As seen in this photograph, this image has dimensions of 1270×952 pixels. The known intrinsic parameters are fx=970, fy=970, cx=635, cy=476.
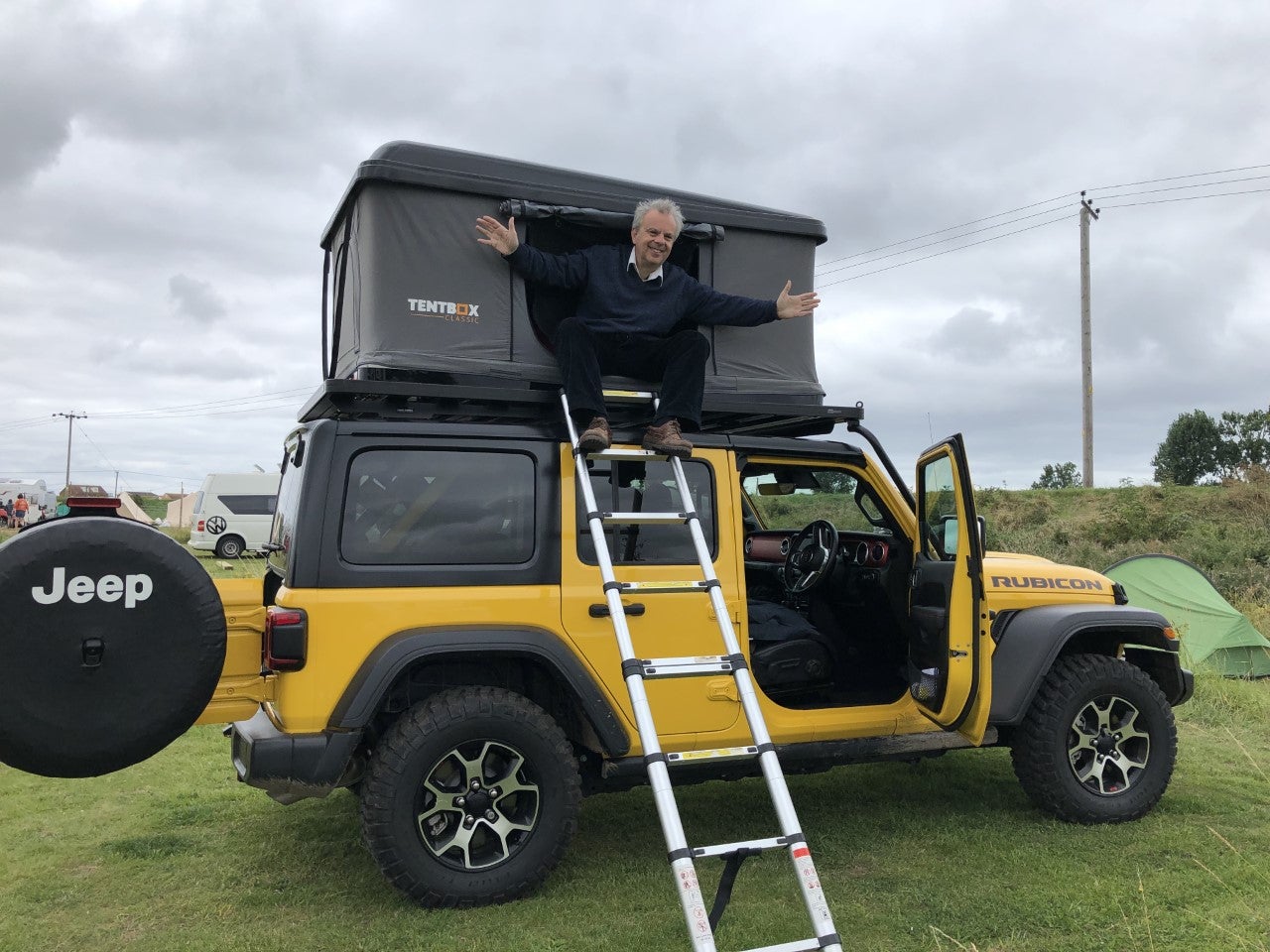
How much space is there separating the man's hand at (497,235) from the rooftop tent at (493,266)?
0.26 ft

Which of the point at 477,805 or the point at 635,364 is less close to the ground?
the point at 635,364

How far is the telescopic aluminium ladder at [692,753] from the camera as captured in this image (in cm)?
279

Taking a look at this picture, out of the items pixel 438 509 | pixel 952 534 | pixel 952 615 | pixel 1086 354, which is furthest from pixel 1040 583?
pixel 1086 354

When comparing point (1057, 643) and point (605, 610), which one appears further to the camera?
point (1057, 643)

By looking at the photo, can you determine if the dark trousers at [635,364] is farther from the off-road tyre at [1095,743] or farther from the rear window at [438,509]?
the off-road tyre at [1095,743]

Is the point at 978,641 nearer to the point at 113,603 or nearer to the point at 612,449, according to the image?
the point at 612,449

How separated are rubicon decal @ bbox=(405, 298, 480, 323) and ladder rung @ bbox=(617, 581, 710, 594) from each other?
1305mm

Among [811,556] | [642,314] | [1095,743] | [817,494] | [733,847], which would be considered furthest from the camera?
[811,556]

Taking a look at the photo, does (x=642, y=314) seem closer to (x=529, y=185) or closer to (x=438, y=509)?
(x=529, y=185)

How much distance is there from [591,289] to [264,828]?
3.02 m

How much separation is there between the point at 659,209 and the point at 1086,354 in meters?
21.5

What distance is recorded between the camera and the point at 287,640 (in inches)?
136

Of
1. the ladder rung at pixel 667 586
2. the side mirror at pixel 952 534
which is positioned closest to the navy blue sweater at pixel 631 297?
the ladder rung at pixel 667 586

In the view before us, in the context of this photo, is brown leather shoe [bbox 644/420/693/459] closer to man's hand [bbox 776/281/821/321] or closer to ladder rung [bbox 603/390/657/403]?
ladder rung [bbox 603/390/657/403]
